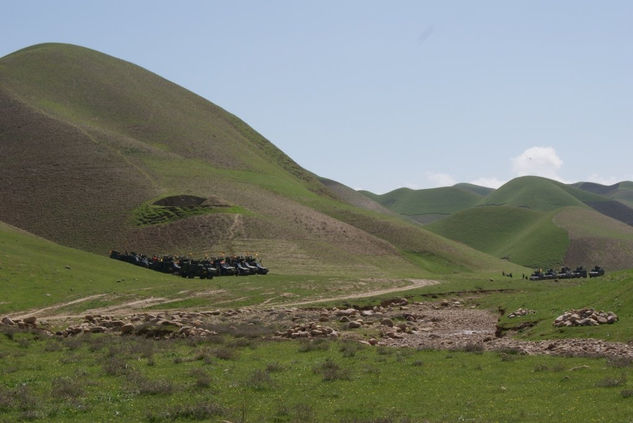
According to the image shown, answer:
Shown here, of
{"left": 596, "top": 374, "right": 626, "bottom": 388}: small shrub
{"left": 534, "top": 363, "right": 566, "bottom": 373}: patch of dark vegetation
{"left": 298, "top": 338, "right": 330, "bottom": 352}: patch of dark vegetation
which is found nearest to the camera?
{"left": 596, "top": 374, "right": 626, "bottom": 388}: small shrub

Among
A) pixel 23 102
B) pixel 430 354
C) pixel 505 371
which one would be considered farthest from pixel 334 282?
pixel 23 102

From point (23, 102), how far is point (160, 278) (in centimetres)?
11127

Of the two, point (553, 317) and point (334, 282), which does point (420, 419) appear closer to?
point (553, 317)

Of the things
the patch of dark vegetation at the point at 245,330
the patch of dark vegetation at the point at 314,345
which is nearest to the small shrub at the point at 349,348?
the patch of dark vegetation at the point at 314,345

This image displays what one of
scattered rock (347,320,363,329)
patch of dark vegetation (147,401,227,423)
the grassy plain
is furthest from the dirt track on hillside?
patch of dark vegetation (147,401,227,423)

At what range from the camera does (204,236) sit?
11162 cm

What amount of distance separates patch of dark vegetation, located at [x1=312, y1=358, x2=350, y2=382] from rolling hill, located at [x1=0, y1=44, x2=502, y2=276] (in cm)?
6993

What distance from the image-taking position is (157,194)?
422 ft

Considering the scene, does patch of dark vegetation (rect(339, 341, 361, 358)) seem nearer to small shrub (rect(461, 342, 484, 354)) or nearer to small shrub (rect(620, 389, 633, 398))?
small shrub (rect(461, 342, 484, 354))

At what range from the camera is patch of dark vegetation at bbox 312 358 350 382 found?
22047 millimetres

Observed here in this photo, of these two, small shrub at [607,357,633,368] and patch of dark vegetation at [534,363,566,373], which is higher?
small shrub at [607,357,633,368]

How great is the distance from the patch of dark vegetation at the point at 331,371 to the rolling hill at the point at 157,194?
Answer: 229 feet

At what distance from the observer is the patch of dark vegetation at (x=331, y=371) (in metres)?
22.0

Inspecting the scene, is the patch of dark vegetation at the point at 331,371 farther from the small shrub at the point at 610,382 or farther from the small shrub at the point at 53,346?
the small shrub at the point at 53,346
